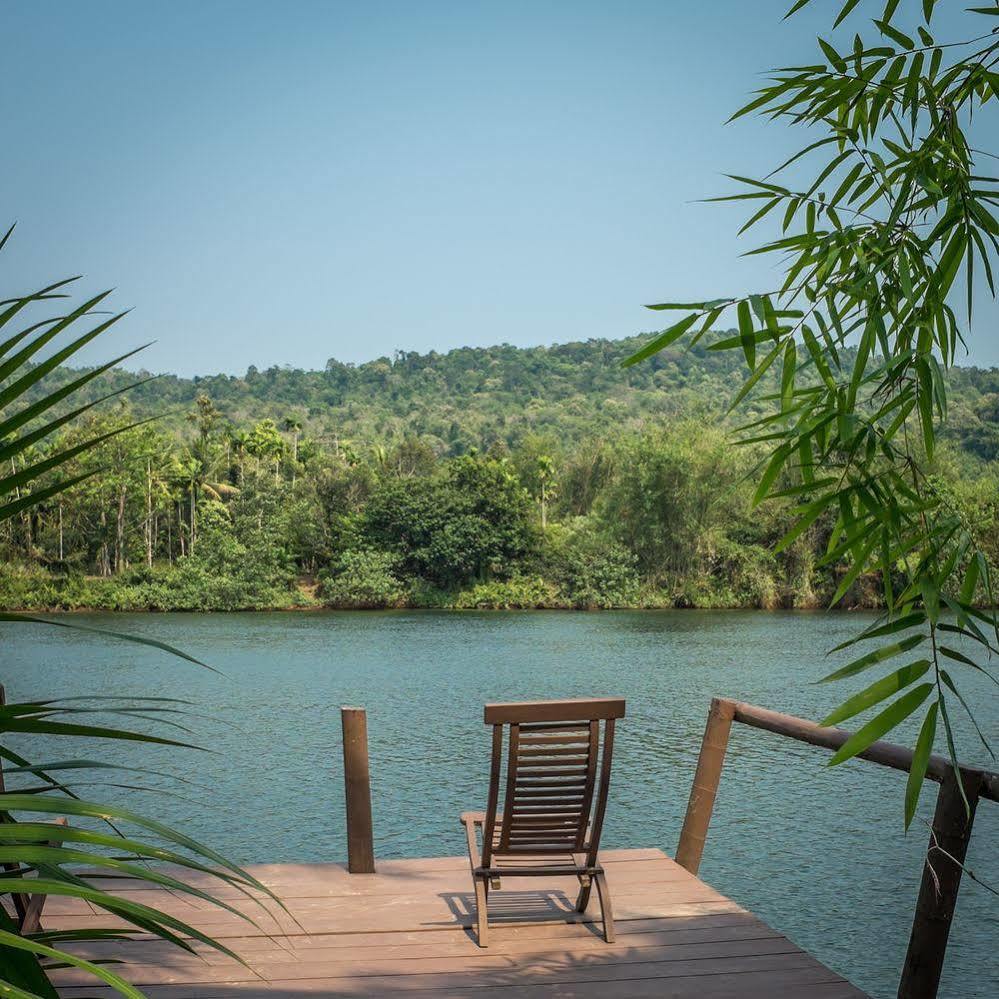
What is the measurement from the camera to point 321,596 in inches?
1663

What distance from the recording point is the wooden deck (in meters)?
3.38

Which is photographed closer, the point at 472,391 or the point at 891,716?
the point at 891,716

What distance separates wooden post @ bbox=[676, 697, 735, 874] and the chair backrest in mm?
1064

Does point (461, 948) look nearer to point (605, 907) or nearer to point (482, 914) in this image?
point (482, 914)

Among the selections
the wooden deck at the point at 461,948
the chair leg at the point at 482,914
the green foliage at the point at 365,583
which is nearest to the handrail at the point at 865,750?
the wooden deck at the point at 461,948

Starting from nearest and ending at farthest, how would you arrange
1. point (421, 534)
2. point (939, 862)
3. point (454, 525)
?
point (939, 862) → point (454, 525) → point (421, 534)

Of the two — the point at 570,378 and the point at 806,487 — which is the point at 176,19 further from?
the point at 806,487

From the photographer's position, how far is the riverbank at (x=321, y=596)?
39.4 meters

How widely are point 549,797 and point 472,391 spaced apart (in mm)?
93898

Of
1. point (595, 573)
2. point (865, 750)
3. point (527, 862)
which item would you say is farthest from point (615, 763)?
point (595, 573)

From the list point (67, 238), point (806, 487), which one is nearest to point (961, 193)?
point (806, 487)

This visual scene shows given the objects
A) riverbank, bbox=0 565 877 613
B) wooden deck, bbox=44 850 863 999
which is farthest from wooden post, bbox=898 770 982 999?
riverbank, bbox=0 565 877 613

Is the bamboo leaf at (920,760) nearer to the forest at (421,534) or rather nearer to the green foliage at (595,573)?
the forest at (421,534)

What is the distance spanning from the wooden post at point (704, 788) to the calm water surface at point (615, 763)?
1.95 m
